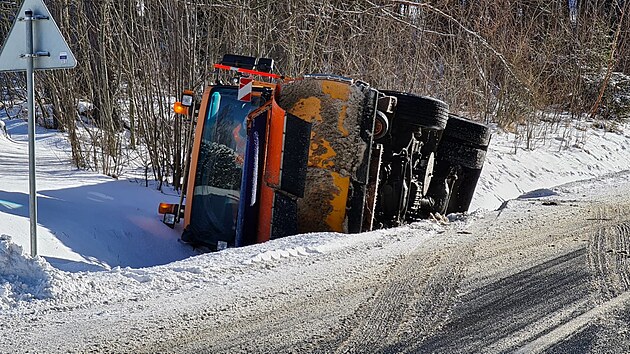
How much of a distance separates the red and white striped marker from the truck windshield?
11cm

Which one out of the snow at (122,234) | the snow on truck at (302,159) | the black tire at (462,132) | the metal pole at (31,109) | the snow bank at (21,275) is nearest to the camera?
the snow bank at (21,275)

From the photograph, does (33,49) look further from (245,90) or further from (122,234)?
(122,234)

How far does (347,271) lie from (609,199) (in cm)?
507

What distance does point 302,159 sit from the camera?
7.74 metres

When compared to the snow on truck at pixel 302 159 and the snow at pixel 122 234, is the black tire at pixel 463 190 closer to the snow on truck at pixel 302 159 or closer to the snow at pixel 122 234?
the snow on truck at pixel 302 159

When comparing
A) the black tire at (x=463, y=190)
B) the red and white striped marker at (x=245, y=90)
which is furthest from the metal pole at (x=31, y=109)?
the black tire at (x=463, y=190)

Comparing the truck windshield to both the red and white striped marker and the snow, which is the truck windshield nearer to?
the red and white striped marker

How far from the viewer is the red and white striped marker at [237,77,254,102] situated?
8016 millimetres

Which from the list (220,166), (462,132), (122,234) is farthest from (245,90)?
(462,132)

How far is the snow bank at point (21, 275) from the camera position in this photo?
507 centimetres

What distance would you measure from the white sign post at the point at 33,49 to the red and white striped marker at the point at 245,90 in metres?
2.16

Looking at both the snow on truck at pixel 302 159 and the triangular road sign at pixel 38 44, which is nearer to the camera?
the triangular road sign at pixel 38 44

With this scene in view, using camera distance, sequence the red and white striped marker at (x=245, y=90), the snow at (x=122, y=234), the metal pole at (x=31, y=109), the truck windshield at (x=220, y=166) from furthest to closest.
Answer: the truck windshield at (x=220, y=166) < the red and white striped marker at (x=245, y=90) < the metal pole at (x=31, y=109) < the snow at (x=122, y=234)

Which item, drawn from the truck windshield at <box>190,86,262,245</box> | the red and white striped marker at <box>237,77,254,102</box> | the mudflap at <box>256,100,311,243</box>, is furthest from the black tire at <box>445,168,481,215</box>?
the red and white striped marker at <box>237,77,254,102</box>
